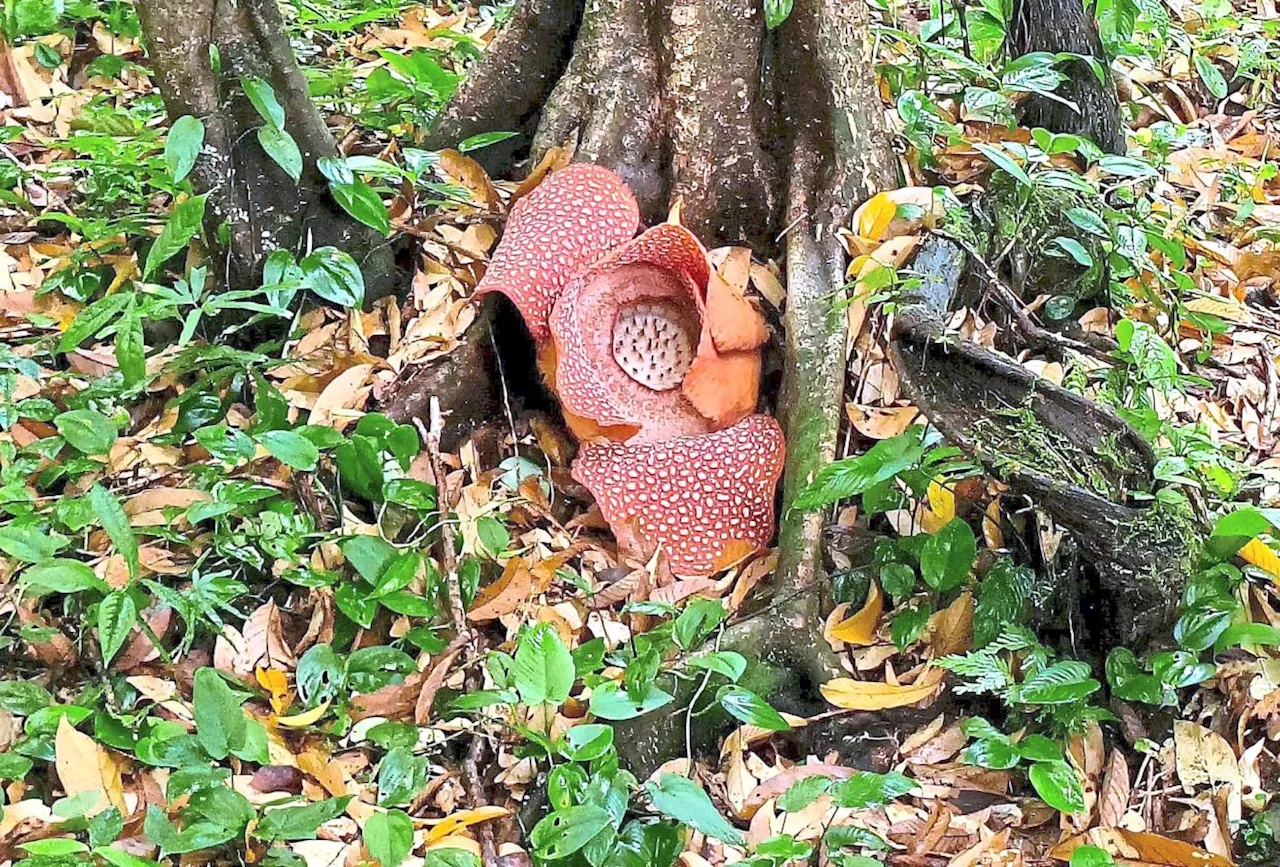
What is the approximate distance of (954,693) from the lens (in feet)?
9.02

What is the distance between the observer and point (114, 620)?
8.38 ft

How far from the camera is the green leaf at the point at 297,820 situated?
2.27m

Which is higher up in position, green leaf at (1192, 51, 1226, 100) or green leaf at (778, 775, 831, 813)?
green leaf at (1192, 51, 1226, 100)

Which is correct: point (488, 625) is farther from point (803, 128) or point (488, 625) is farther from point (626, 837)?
point (803, 128)

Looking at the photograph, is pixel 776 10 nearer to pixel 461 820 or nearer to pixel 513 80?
pixel 513 80

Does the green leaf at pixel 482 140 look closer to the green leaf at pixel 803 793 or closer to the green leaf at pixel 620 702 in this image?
the green leaf at pixel 620 702

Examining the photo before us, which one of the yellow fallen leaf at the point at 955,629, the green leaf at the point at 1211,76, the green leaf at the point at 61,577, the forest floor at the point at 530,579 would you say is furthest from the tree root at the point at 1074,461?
the green leaf at the point at 1211,76

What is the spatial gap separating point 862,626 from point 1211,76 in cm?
289

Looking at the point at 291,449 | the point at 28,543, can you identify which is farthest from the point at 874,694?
the point at 28,543

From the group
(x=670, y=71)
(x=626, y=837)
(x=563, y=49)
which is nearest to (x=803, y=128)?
(x=670, y=71)

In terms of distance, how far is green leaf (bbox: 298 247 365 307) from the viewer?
3266 millimetres

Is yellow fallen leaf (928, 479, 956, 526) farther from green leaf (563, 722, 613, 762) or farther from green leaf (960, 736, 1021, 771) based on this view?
green leaf (563, 722, 613, 762)

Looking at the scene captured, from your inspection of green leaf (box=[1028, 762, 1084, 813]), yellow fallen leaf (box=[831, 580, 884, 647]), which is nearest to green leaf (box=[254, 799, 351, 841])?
yellow fallen leaf (box=[831, 580, 884, 647])

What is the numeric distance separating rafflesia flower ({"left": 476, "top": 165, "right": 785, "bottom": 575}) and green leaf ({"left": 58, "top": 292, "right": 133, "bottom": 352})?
101cm
